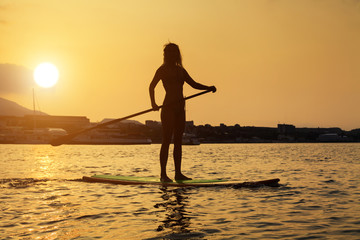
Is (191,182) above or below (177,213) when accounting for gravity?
above

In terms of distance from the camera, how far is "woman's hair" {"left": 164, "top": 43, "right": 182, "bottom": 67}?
12.1 m

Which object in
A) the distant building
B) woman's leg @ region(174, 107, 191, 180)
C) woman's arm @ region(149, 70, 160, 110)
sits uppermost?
Result: the distant building

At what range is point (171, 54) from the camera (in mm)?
12070

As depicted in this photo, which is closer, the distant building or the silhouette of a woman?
the silhouette of a woman

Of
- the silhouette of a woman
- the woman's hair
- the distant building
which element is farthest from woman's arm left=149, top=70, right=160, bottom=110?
the distant building

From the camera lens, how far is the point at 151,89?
1211 centimetres

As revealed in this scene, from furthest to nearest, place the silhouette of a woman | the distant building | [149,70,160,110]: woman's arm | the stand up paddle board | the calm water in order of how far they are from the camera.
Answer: the distant building
the silhouette of a woman
[149,70,160,110]: woman's arm
the stand up paddle board
the calm water

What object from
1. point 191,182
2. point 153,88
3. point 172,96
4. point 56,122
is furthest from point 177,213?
point 56,122

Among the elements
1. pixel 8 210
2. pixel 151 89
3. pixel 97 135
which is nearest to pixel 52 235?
pixel 8 210

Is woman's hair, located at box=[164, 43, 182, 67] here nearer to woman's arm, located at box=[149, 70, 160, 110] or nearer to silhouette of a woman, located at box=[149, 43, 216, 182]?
silhouette of a woman, located at box=[149, 43, 216, 182]

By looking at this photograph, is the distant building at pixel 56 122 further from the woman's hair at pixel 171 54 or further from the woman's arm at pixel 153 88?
the woman's hair at pixel 171 54

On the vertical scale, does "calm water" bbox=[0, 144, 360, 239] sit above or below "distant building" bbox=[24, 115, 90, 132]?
below

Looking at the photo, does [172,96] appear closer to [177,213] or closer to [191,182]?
[191,182]

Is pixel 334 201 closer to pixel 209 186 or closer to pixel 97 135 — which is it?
pixel 209 186
